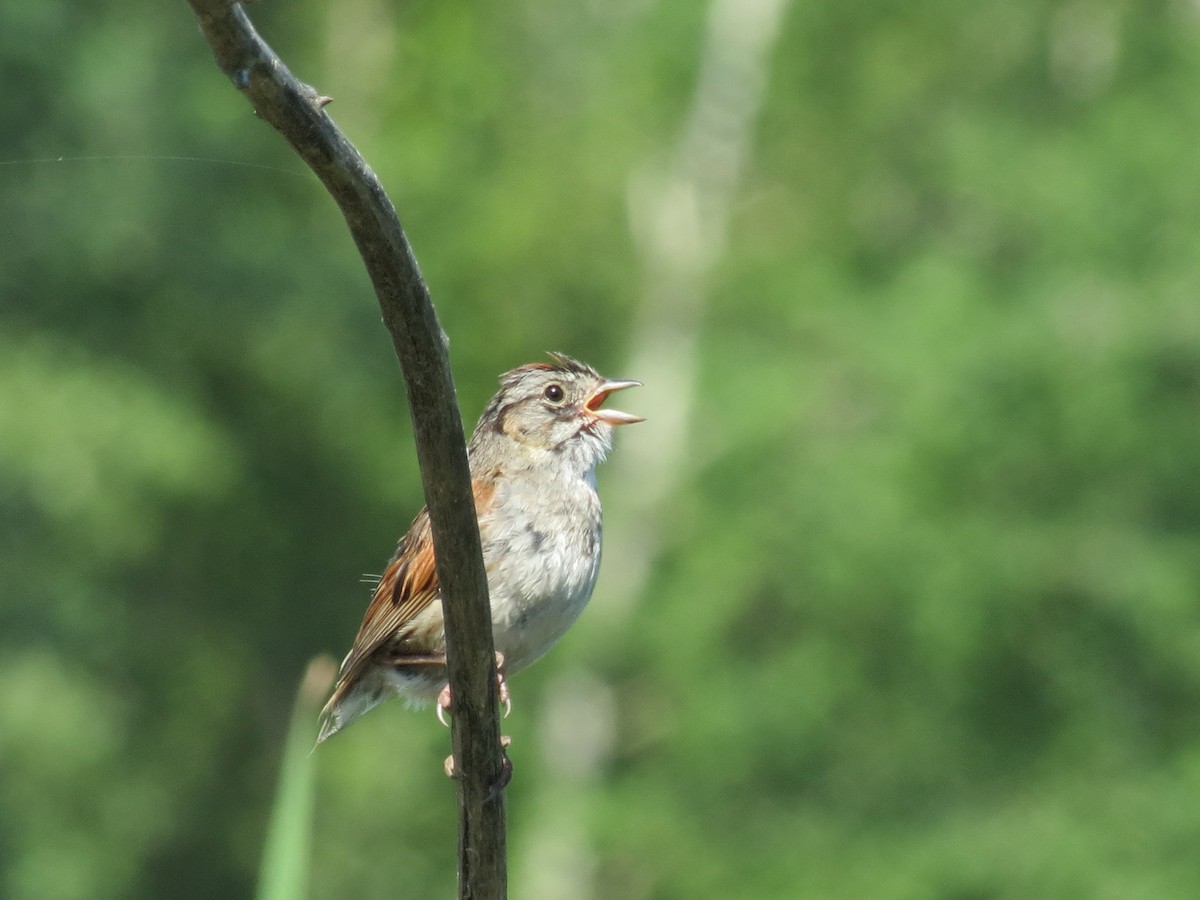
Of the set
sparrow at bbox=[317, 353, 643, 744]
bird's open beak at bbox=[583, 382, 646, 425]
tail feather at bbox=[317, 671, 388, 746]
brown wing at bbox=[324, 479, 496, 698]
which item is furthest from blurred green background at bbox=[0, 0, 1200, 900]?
tail feather at bbox=[317, 671, 388, 746]

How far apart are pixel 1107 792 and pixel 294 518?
34.6 ft

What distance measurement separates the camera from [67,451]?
16.2 metres

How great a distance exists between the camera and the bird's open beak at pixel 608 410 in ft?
16.5

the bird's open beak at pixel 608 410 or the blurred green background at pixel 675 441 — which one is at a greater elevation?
the blurred green background at pixel 675 441

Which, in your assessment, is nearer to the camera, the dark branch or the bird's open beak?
the dark branch

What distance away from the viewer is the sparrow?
14.4 feet

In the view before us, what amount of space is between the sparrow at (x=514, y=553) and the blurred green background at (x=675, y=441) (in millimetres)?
10830

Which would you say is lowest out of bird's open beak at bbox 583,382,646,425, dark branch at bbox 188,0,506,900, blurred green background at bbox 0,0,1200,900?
dark branch at bbox 188,0,506,900

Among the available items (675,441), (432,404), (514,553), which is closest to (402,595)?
(514,553)

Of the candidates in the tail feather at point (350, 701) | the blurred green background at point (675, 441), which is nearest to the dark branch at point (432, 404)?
the tail feather at point (350, 701)

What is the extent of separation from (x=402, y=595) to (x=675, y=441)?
18218 mm

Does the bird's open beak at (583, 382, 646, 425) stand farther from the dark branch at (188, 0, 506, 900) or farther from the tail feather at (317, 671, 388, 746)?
the dark branch at (188, 0, 506, 900)

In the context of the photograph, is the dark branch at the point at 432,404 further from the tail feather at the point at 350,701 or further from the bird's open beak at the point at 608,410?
the bird's open beak at the point at 608,410

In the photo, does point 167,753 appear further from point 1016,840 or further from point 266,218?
point 1016,840
